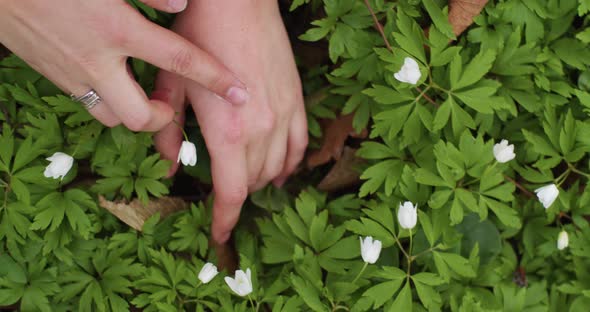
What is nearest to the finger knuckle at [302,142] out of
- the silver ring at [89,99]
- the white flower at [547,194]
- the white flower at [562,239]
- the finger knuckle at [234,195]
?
the finger knuckle at [234,195]

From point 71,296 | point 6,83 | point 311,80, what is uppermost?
point 6,83

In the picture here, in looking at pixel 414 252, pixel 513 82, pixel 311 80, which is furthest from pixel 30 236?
pixel 513 82

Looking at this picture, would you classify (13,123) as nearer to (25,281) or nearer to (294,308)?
(25,281)

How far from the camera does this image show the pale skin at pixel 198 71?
1.58 metres

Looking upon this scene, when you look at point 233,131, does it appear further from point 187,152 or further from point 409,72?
point 409,72

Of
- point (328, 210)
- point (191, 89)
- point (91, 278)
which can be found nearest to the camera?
→ point (191, 89)

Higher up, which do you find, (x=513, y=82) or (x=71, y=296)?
(x=513, y=82)

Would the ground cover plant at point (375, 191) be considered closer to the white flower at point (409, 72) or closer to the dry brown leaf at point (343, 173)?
the white flower at point (409, 72)

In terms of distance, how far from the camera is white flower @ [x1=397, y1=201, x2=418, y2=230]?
1872mm

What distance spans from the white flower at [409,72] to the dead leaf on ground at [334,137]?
0.41m

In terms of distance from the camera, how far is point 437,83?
2.01 meters

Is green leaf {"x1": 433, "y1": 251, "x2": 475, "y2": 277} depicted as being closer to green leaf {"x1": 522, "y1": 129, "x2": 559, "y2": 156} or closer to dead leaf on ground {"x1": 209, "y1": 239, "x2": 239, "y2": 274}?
green leaf {"x1": 522, "y1": 129, "x2": 559, "y2": 156}

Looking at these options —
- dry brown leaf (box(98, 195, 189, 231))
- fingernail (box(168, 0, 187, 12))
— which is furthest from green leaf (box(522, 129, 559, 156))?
dry brown leaf (box(98, 195, 189, 231))

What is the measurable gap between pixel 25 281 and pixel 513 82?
1819 mm
